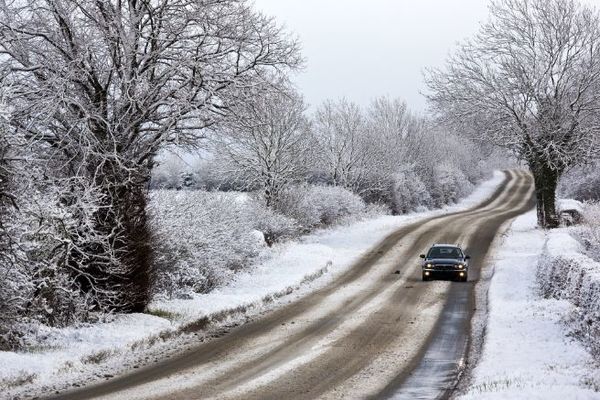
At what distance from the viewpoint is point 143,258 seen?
673 inches

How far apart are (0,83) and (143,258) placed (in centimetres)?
566

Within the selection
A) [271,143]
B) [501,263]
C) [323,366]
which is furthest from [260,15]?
[271,143]

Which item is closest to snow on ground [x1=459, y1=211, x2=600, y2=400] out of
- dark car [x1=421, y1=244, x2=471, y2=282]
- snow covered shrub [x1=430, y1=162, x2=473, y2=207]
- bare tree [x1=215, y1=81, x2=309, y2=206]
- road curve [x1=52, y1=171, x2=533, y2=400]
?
road curve [x1=52, y1=171, x2=533, y2=400]

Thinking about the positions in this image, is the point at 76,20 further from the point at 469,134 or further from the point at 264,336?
the point at 469,134

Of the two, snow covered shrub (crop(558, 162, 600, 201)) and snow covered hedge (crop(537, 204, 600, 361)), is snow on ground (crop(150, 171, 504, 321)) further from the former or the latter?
snow covered shrub (crop(558, 162, 600, 201))

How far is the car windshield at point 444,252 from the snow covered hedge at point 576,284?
394 cm

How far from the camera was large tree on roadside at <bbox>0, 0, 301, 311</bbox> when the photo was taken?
15250 millimetres

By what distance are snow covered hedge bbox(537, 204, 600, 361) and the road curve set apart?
2428mm

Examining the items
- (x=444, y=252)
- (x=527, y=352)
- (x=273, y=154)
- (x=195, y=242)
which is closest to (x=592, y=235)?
(x=444, y=252)

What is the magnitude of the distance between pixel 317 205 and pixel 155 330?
30289 mm

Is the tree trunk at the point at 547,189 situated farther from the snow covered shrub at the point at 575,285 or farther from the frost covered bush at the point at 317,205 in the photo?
the snow covered shrub at the point at 575,285

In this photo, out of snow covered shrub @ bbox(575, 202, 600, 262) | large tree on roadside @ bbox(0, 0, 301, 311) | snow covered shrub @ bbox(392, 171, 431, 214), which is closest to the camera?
large tree on roadside @ bbox(0, 0, 301, 311)

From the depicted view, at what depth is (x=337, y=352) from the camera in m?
13.8

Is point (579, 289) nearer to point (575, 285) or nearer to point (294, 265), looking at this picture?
point (575, 285)
